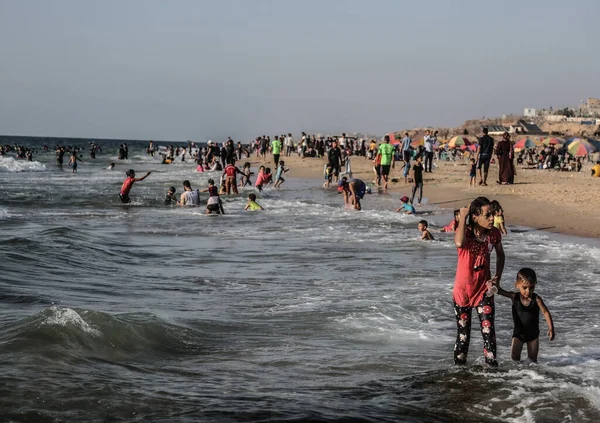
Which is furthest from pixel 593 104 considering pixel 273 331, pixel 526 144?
pixel 273 331

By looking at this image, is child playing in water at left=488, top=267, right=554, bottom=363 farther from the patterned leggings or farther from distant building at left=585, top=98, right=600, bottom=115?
distant building at left=585, top=98, right=600, bottom=115

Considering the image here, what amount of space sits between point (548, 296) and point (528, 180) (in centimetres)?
2038

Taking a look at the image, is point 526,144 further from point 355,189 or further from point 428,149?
point 355,189

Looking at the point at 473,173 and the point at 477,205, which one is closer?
the point at 477,205

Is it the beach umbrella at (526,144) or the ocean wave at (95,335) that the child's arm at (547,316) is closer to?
the ocean wave at (95,335)

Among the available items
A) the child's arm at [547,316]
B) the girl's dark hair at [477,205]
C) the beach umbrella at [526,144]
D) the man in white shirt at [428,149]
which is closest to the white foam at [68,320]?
the girl's dark hair at [477,205]

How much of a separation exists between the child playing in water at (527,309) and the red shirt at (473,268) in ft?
0.36

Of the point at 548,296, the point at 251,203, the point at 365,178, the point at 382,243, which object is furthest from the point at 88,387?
the point at 365,178

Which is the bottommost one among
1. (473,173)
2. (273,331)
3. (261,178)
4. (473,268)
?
(273,331)

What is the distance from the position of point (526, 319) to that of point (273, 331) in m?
2.89

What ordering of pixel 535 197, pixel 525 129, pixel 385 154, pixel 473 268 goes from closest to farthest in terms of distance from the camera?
pixel 473 268 < pixel 535 197 < pixel 385 154 < pixel 525 129

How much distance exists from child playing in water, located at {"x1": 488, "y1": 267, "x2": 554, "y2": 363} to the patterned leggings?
0.17 meters

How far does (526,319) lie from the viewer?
255 inches

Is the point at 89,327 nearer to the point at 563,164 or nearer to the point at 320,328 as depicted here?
the point at 320,328
